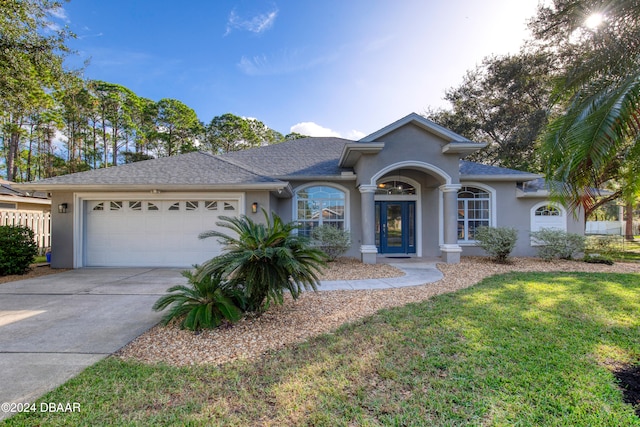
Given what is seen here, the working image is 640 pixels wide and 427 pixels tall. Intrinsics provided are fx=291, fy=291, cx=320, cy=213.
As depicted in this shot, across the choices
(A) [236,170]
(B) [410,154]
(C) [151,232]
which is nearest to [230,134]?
(A) [236,170]

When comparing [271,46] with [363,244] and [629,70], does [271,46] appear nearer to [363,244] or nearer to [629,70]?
[363,244]

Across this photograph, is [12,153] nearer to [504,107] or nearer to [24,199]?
[24,199]

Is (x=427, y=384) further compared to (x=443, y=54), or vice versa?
(x=443, y=54)

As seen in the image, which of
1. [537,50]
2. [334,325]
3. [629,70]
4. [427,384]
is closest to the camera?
[427,384]

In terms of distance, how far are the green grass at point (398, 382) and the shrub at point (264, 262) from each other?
3.32 feet

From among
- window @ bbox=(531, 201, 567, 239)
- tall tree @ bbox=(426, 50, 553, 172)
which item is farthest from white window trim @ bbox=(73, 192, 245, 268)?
tall tree @ bbox=(426, 50, 553, 172)

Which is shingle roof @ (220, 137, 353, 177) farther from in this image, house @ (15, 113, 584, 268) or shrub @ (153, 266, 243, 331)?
shrub @ (153, 266, 243, 331)

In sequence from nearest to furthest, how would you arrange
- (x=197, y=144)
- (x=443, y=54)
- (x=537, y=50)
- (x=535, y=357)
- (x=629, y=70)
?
(x=535, y=357)
(x=629, y=70)
(x=443, y=54)
(x=537, y=50)
(x=197, y=144)

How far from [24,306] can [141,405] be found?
15.9 ft

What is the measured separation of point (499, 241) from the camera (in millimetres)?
9836

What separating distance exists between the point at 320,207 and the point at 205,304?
7518 mm

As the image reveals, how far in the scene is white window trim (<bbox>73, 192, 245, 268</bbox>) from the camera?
367 inches

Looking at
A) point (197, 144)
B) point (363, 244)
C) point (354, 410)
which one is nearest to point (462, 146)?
point (363, 244)

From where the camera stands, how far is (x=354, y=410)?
2.43 meters
